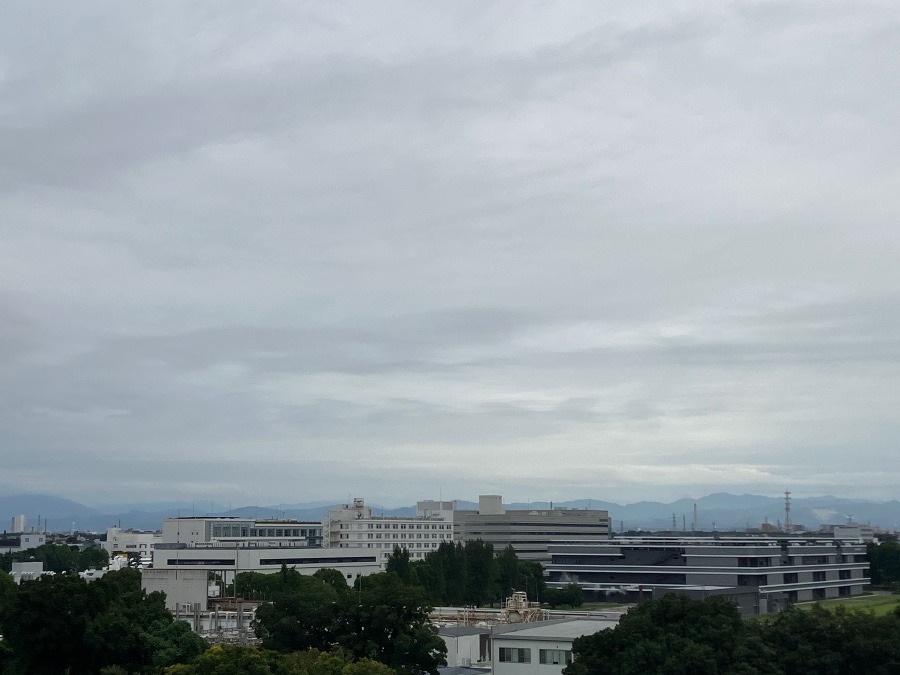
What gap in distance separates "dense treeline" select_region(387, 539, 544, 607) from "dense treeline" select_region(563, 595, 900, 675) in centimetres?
6002

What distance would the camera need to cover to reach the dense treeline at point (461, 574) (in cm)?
10612

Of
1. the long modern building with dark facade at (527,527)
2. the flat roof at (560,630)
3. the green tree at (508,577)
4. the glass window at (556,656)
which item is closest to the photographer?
the glass window at (556,656)

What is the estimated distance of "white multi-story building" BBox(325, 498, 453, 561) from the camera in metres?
166

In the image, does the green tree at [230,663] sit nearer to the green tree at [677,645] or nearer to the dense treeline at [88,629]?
the dense treeline at [88,629]

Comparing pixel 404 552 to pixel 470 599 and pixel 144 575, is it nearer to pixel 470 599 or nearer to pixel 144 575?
pixel 470 599

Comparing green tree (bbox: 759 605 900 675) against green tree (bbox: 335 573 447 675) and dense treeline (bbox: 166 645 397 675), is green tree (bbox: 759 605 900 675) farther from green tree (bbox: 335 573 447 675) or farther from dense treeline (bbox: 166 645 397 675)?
dense treeline (bbox: 166 645 397 675)

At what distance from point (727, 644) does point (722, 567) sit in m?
91.0

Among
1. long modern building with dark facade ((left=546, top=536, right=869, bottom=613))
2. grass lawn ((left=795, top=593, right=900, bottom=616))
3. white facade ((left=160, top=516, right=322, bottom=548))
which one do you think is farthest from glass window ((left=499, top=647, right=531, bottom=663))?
white facade ((left=160, top=516, right=322, bottom=548))

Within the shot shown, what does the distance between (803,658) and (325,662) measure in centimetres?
1950

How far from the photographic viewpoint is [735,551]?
129 m

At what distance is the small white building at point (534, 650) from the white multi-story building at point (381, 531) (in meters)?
112

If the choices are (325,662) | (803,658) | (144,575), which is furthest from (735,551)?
(325,662)

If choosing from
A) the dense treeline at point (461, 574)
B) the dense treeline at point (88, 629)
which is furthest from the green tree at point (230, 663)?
the dense treeline at point (461, 574)

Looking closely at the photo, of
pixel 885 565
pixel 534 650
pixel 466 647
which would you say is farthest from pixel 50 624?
pixel 885 565
